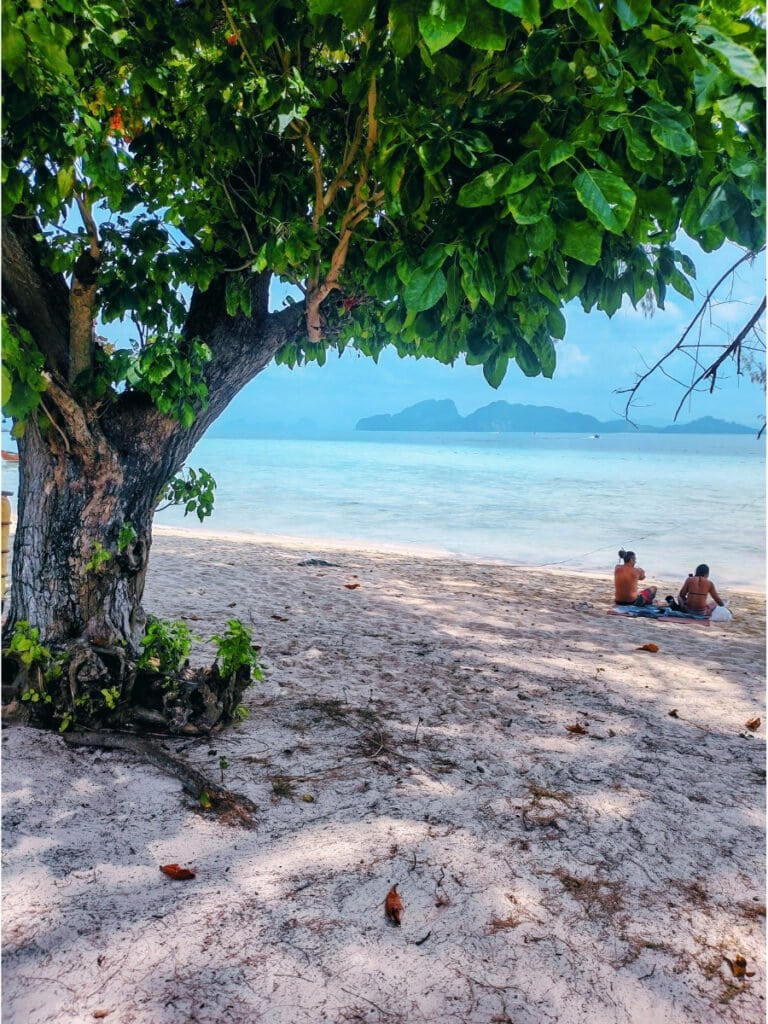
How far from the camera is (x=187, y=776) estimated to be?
2.79 metres

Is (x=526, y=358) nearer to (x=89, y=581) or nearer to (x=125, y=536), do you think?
(x=125, y=536)

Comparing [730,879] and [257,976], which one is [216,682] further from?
[730,879]

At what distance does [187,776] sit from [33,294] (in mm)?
2112

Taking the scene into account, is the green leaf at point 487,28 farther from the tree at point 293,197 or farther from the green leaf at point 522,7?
the green leaf at point 522,7

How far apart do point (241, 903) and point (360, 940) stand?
1.25 feet

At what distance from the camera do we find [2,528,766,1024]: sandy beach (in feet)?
5.79

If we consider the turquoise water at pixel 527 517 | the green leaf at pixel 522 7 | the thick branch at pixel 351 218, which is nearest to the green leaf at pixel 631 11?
the green leaf at pixel 522 7

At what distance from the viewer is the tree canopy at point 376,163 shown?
5.10 feet

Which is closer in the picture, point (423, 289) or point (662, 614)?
point (423, 289)

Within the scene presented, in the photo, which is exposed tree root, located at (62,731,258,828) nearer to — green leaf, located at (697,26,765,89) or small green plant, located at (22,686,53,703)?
small green plant, located at (22,686,53,703)

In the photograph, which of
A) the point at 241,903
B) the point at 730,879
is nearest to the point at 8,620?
the point at 241,903

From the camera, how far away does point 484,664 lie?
473cm

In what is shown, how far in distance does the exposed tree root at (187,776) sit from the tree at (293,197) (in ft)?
0.60

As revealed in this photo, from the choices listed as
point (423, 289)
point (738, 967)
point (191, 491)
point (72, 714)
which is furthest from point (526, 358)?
point (72, 714)
